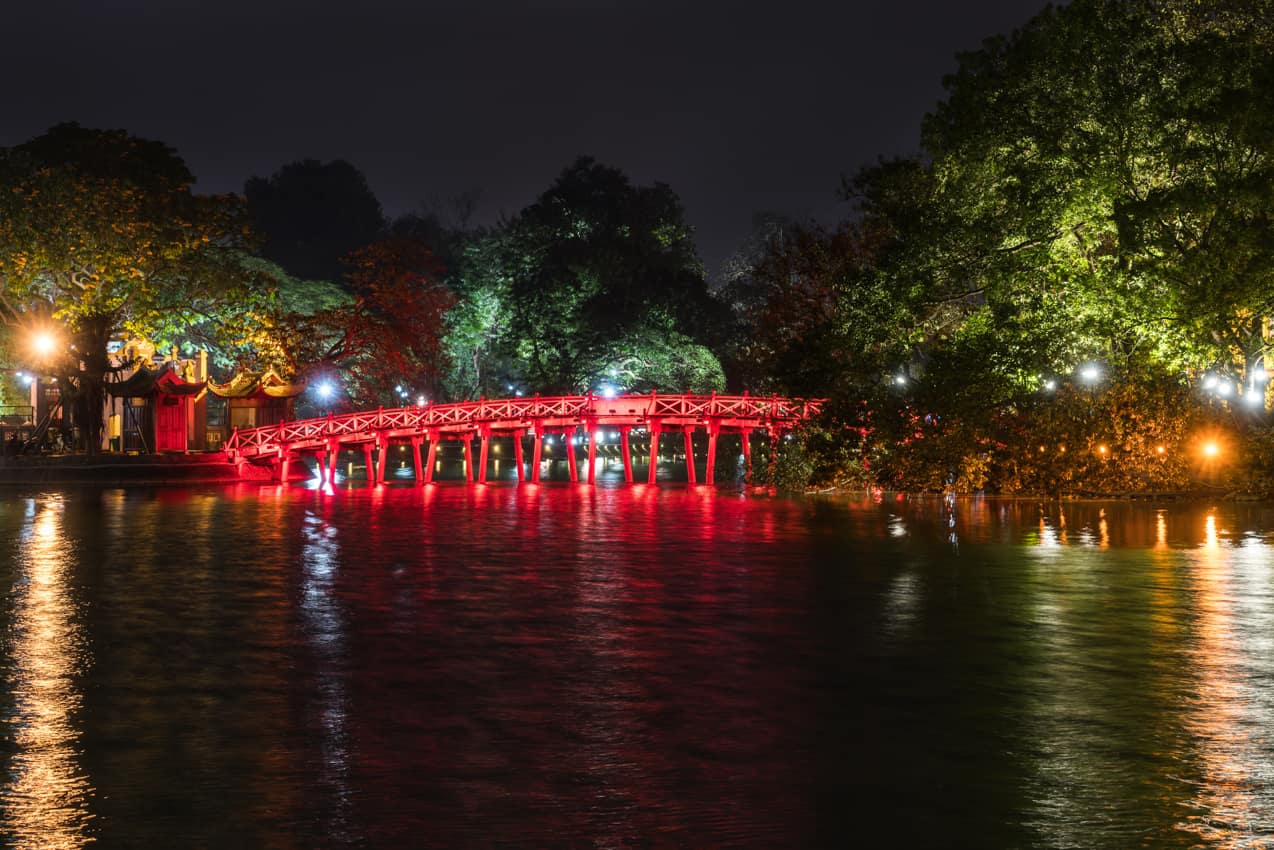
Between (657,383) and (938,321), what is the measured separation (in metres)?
26.1

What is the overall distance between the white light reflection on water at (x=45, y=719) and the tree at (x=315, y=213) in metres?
95.7

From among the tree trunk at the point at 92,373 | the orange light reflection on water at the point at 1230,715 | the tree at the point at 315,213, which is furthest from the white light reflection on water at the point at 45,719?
the tree at the point at 315,213

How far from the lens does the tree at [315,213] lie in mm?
115250

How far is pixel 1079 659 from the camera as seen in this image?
1416 centimetres

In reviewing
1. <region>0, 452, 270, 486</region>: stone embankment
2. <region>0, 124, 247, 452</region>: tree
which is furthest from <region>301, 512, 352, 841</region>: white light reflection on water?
<region>0, 124, 247, 452</region>: tree

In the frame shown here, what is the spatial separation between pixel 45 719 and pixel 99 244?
42.7 meters

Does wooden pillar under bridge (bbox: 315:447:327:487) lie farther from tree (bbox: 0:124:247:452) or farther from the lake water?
the lake water

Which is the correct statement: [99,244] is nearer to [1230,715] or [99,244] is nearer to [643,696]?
[643,696]

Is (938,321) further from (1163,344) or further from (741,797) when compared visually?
(741,797)

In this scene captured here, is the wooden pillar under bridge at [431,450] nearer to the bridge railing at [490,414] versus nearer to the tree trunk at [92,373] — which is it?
the bridge railing at [490,414]

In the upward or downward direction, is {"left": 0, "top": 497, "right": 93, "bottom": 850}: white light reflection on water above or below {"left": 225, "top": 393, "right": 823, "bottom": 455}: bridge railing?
below

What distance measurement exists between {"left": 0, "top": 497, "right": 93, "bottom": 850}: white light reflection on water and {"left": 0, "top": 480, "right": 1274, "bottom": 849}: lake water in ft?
0.15

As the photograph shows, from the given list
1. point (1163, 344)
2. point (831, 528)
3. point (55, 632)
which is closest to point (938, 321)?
point (1163, 344)

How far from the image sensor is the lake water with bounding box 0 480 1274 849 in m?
8.88
